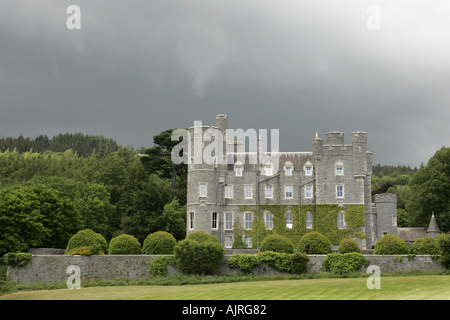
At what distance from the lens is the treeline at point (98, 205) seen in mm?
48459

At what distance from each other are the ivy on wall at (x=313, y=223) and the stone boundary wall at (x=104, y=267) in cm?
1317

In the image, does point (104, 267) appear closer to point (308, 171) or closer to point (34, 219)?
point (34, 219)

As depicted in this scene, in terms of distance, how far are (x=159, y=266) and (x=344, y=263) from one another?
45.3ft

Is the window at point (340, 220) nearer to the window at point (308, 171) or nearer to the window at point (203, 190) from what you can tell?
the window at point (308, 171)

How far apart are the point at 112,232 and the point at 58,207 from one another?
1260 cm

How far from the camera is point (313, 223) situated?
56719mm

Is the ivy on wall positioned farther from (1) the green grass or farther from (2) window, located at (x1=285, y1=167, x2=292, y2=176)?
(1) the green grass

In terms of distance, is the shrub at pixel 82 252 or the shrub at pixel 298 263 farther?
the shrub at pixel 82 252

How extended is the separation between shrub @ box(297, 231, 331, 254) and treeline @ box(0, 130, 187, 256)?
20447 mm

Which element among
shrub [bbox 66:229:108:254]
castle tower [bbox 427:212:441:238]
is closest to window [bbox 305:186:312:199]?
castle tower [bbox 427:212:441:238]

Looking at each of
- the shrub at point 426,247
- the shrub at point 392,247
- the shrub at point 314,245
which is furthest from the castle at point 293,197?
the shrub at point 426,247

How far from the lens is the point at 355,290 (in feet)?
98.3

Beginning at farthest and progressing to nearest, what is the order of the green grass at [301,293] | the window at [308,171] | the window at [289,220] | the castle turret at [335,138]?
the window at [308,171], the castle turret at [335,138], the window at [289,220], the green grass at [301,293]

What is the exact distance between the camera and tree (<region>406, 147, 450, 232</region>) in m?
62.0
